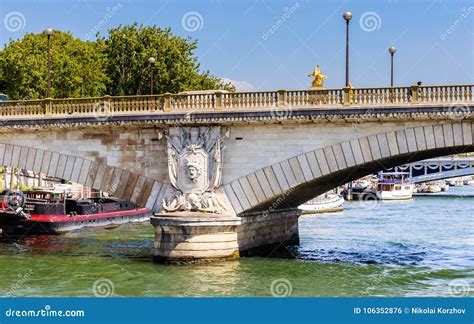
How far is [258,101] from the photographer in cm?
3709

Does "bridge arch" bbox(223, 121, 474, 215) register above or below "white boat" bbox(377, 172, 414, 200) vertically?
below

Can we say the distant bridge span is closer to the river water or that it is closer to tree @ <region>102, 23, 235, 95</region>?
tree @ <region>102, 23, 235, 95</region>

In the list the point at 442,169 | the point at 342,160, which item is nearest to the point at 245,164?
the point at 342,160

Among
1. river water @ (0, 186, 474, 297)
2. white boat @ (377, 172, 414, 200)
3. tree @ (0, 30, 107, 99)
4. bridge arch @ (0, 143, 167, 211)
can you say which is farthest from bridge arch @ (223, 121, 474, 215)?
white boat @ (377, 172, 414, 200)

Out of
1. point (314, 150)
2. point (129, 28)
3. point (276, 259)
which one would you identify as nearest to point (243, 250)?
point (276, 259)

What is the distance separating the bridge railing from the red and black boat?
1043 cm

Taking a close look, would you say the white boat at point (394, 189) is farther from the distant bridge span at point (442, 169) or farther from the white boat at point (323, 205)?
the white boat at point (323, 205)

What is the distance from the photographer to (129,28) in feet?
238

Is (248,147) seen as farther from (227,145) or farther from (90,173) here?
(90,173)

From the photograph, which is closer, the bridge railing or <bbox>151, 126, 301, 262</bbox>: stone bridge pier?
the bridge railing

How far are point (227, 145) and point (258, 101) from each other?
2055mm

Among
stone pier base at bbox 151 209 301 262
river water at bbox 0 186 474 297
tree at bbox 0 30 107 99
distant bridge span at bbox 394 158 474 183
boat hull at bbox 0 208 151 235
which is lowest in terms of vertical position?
river water at bbox 0 186 474 297

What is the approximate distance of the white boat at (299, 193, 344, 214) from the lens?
72.5m

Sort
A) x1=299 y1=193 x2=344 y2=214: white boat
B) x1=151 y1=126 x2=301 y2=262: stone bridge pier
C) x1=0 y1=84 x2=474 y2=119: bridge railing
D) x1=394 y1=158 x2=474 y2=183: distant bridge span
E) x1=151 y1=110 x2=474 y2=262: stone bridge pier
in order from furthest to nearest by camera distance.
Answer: x1=394 y1=158 x2=474 y2=183: distant bridge span → x1=299 y1=193 x2=344 y2=214: white boat → x1=151 y1=126 x2=301 y2=262: stone bridge pier → x1=151 y1=110 x2=474 y2=262: stone bridge pier → x1=0 y1=84 x2=474 y2=119: bridge railing
